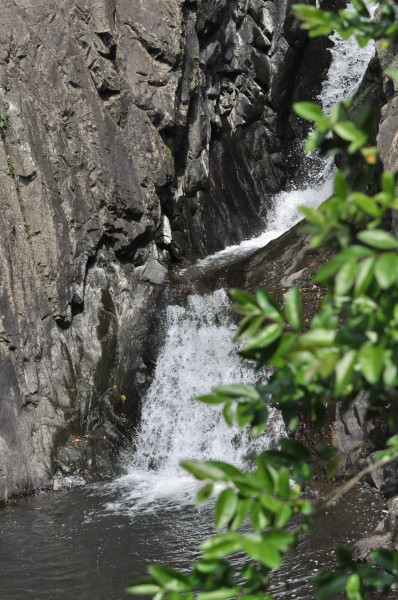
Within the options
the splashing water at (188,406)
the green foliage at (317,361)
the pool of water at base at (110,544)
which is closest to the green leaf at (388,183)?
the green foliage at (317,361)

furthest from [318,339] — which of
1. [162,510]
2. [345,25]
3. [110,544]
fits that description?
[162,510]

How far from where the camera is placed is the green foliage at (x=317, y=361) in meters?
1.49

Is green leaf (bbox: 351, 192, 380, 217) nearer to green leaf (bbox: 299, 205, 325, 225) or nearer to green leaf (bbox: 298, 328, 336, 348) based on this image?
green leaf (bbox: 299, 205, 325, 225)

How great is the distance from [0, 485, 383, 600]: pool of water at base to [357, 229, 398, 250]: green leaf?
545 centimetres

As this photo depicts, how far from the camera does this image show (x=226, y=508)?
1.56 metres

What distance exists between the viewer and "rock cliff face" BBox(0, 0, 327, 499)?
11.3 metres

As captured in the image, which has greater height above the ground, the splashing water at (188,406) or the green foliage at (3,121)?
the green foliage at (3,121)

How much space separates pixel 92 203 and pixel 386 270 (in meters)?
12.2

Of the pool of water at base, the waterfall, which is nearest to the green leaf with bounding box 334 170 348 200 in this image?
the pool of water at base

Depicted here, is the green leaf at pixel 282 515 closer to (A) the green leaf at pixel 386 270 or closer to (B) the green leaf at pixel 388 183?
(A) the green leaf at pixel 386 270

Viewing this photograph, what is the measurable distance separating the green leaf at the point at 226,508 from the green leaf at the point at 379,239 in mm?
596

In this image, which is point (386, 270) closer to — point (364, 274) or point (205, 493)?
point (364, 274)

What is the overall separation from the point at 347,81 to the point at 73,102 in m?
10.2

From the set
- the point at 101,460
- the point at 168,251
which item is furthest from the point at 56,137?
the point at 101,460
